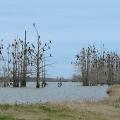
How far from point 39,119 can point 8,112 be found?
148 cm

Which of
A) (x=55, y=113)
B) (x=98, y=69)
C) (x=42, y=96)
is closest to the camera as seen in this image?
(x=55, y=113)

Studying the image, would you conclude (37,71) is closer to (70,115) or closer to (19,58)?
(19,58)

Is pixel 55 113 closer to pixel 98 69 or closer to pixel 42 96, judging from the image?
pixel 42 96

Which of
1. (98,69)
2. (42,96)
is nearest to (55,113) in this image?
(42,96)

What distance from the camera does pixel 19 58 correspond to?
7112 cm

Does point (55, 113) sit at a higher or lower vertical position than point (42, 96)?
lower

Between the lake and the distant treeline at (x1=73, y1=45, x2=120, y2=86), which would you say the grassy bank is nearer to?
the lake

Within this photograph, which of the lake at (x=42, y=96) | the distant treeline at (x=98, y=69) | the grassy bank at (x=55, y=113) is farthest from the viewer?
the distant treeline at (x=98, y=69)

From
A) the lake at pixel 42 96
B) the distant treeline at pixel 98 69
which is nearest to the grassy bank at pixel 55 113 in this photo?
the lake at pixel 42 96

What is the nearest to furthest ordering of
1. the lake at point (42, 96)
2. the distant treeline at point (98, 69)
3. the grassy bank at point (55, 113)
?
the grassy bank at point (55, 113) < the lake at point (42, 96) < the distant treeline at point (98, 69)

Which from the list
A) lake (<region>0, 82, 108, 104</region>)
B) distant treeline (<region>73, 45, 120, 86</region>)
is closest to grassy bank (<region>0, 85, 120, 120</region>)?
lake (<region>0, 82, 108, 104</region>)

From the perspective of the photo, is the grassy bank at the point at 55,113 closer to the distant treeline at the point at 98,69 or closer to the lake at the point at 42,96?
the lake at the point at 42,96

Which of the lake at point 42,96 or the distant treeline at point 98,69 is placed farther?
the distant treeline at point 98,69

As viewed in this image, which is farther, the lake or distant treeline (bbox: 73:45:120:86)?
distant treeline (bbox: 73:45:120:86)
